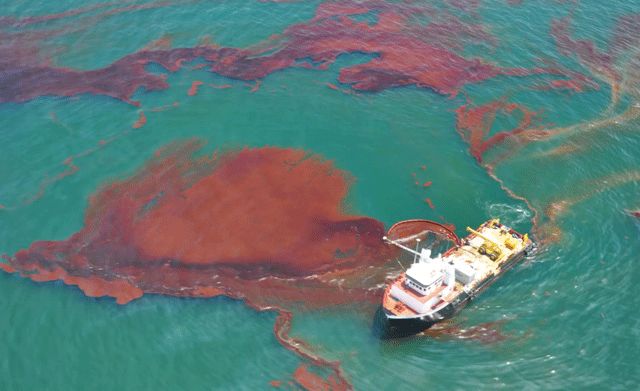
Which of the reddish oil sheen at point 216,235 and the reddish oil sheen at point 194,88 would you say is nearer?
the reddish oil sheen at point 216,235

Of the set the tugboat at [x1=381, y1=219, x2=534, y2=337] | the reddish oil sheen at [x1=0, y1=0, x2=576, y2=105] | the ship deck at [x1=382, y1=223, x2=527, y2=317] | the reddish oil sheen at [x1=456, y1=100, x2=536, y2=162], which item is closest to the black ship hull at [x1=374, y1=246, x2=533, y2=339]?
the tugboat at [x1=381, y1=219, x2=534, y2=337]

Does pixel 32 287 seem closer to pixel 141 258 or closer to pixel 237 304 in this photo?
pixel 141 258

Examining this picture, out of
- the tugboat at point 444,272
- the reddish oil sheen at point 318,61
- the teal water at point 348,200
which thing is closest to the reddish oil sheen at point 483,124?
the teal water at point 348,200

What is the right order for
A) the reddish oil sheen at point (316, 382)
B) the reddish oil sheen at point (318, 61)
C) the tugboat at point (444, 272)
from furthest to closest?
the reddish oil sheen at point (318, 61) → the tugboat at point (444, 272) → the reddish oil sheen at point (316, 382)

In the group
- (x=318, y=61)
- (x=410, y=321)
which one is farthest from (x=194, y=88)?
(x=410, y=321)

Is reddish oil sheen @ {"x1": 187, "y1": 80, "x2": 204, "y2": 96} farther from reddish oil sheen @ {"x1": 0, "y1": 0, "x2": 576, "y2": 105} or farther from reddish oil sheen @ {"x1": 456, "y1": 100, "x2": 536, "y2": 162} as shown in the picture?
reddish oil sheen @ {"x1": 456, "y1": 100, "x2": 536, "y2": 162}

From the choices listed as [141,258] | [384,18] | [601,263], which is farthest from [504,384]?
[384,18]

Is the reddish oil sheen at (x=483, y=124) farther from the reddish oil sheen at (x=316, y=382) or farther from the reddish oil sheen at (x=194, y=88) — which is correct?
the reddish oil sheen at (x=194, y=88)
